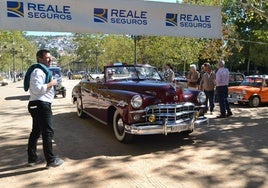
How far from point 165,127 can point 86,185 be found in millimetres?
2305

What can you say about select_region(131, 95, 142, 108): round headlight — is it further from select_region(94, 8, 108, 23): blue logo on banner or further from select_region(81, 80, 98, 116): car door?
select_region(94, 8, 108, 23): blue logo on banner

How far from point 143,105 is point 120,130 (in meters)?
0.94

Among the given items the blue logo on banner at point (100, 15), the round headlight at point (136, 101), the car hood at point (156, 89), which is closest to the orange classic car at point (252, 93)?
the blue logo on banner at point (100, 15)

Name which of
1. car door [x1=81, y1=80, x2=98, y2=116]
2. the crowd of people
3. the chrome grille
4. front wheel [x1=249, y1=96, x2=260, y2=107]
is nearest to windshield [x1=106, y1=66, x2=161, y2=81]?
car door [x1=81, y1=80, x2=98, y2=116]

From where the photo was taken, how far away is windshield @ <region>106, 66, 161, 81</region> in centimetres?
871

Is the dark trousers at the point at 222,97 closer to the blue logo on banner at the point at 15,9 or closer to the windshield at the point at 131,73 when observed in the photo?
the windshield at the point at 131,73

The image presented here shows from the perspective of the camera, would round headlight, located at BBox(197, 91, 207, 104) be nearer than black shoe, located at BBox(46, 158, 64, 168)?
No

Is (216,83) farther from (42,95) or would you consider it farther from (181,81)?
(181,81)

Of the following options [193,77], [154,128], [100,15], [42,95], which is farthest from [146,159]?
[193,77]

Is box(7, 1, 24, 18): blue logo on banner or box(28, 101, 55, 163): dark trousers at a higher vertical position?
box(7, 1, 24, 18): blue logo on banner

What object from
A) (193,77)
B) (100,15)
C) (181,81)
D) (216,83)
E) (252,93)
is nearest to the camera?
(100,15)

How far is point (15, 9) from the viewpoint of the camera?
30.8 feet

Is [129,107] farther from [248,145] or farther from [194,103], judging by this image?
[248,145]

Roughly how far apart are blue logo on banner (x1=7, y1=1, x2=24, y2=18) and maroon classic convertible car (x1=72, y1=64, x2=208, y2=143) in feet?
9.62
